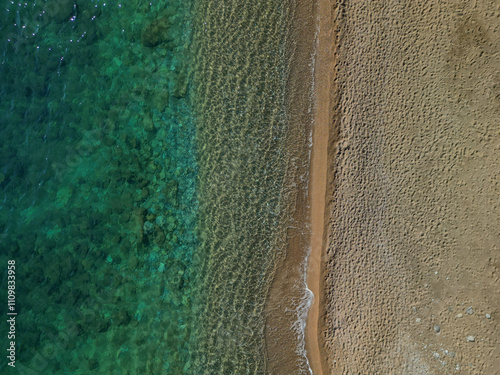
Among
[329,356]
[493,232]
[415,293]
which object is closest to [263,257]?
[329,356]

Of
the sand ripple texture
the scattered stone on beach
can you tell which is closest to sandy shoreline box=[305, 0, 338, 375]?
the sand ripple texture

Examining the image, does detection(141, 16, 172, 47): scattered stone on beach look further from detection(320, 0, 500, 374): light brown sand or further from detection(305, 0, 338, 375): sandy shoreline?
detection(320, 0, 500, 374): light brown sand

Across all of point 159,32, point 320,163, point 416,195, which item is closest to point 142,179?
point 159,32

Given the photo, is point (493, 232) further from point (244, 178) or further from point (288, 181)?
point (244, 178)

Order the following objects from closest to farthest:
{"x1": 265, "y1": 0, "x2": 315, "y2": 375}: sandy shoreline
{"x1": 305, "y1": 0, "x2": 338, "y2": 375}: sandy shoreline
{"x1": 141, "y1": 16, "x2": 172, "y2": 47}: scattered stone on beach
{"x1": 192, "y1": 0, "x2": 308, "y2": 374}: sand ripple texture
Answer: {"x1": 305, "y1": 0, "x2": 338, "y2": 375}: sandy shoreline < {"x1": 265, "y1": 0, "x2": 315, "y2": 375}: sandy shoreline < {"x1": 192, "y1": 0, "x2": 308, "y2": 374}: sand ripple texture < {"x1": 141, "y1": 16, "x2": 172, "y2": 47}: scattered stone on beach

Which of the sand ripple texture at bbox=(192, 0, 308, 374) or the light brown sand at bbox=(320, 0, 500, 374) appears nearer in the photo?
the light brown sand at bbox=(320, 0, 500, 374)
